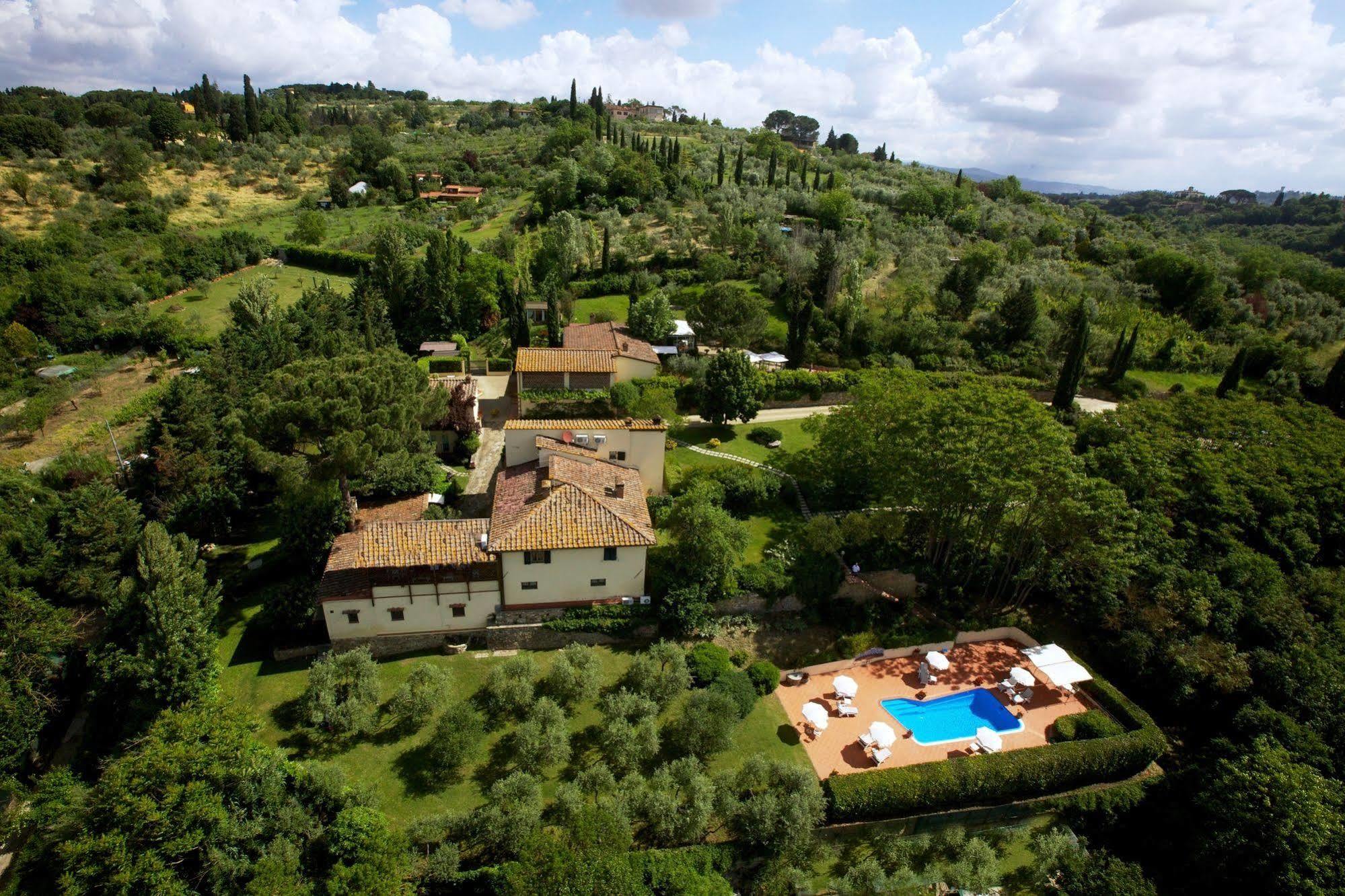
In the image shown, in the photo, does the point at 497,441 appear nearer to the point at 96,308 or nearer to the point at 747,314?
the point at 747,314

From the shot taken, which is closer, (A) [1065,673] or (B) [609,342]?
(A) [1065,673]

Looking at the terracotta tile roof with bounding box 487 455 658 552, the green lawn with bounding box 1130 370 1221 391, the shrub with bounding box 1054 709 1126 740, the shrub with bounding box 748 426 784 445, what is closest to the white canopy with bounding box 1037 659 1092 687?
the shrub with bounding box 1054 709 1126 740

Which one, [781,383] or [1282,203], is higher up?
[1282,203]

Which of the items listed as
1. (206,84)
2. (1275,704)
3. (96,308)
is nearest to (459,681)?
(1275,704)

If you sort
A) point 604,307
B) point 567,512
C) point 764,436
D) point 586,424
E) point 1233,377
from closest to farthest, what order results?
1. point 567,512
2. point 586,424
3. point 764,436
4. point 1233,377
5. point 604,307

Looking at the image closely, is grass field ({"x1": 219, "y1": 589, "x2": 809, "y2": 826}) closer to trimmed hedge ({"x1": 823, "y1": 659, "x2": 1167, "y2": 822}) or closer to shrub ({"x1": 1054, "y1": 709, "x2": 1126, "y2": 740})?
trimmed hedge ({"x1": 823, "y1": 659, "x2": 1167, "y2": 822})

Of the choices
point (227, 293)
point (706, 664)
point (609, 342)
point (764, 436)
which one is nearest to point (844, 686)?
point (706, 664)

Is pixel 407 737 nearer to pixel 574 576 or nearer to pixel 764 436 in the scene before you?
pixel 574 576
